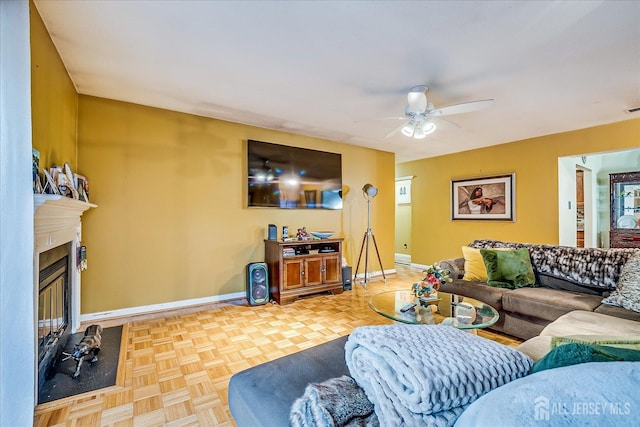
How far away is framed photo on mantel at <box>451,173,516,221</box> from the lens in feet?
15.4

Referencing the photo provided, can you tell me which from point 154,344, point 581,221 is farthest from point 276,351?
point 581,221

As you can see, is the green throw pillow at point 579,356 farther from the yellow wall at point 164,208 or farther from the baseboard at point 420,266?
the baseboard at point 420,266

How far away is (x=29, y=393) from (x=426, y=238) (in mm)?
5663

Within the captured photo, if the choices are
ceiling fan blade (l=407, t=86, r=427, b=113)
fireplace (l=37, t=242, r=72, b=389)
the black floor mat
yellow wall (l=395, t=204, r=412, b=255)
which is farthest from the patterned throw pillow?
yellow wall (l=395, t=204, r=412, b=255)

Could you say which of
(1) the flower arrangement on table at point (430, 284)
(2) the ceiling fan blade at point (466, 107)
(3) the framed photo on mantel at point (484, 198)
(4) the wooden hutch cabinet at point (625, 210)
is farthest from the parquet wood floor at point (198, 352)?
(4) the wooden hutch cabinet at point (625, 210)

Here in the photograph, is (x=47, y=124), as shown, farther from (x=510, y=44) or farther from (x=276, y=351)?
(x=510, y=44)

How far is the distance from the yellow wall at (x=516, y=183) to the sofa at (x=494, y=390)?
3.74m

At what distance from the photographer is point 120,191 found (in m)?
3.18

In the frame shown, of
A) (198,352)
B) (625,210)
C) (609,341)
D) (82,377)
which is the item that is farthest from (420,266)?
(82,377)

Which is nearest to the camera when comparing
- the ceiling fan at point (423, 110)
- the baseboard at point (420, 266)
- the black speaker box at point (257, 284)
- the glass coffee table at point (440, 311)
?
the glass coffee table at point (440, 311)

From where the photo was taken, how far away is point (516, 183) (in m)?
4.61

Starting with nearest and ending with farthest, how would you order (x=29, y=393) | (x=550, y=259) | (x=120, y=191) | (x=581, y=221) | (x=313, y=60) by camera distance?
(x=29, y=393)
(x=313, y=60)
(x=550, y=259)
(x=120, y=191)
(x=581, y=221)

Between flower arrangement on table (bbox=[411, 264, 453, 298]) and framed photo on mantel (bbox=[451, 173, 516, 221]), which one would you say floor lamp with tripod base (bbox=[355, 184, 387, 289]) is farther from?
flower arrangement on table (bbox=[411, 264, 453, 298])

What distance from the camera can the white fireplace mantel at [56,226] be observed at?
1.52m
